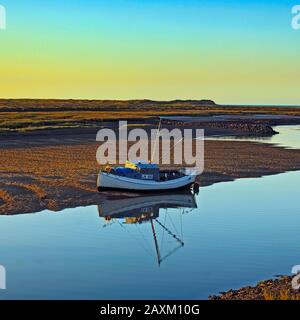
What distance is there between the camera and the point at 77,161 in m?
41.4

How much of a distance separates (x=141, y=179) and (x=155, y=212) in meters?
4.03

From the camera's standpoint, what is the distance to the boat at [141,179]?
2889cm

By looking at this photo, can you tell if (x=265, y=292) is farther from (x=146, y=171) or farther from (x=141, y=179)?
(x=146, y=171)

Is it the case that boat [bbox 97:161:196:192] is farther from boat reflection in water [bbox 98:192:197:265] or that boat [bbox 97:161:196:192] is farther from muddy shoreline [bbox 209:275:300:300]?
muddy shoreline [bbox 209:275:300:300]


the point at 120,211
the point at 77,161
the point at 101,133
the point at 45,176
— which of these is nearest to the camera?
the point at 120,211

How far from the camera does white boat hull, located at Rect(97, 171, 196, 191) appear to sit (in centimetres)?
2881

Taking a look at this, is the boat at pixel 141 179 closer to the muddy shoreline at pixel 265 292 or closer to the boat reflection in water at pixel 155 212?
the boat reflection in water at pixel 155 212

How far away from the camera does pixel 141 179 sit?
29484 mm

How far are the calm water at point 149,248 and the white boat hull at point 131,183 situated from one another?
1040mm

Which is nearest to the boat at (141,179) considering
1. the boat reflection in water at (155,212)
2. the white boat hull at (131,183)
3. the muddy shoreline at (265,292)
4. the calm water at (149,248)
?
the white boat hull at (131,183)

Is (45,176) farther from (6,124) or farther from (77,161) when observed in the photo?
(6,124)

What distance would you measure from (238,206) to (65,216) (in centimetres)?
797
